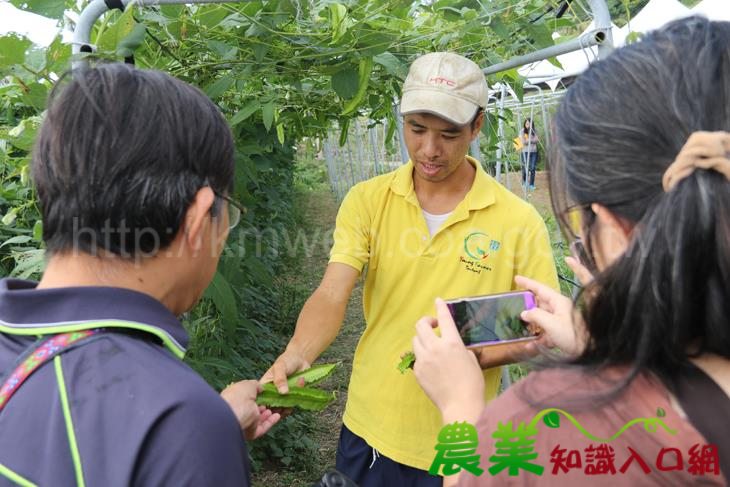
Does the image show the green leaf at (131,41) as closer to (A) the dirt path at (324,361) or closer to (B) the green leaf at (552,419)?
(B) the green leaf at (552,419)

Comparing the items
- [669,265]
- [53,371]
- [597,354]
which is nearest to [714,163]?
[669,265]

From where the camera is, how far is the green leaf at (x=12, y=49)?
1323 mm

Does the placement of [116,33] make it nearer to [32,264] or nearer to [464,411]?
[32,264]

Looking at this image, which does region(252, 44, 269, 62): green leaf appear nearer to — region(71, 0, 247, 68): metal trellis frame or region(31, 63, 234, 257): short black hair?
region(71, 0, 247, 68): metal trellis frame

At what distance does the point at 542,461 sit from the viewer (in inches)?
33.7

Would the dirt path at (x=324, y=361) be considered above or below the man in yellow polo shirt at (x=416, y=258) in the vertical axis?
below

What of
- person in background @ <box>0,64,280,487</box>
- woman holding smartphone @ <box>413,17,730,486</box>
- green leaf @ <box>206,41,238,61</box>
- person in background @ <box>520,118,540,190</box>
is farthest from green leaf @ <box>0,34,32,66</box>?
person in background @ <box>520,118,540,190</box>

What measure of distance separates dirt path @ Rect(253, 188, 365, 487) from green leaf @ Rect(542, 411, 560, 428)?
266 cm

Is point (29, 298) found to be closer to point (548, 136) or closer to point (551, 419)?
point (551, 419)

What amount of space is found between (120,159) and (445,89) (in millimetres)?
1172

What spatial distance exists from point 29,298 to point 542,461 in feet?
2.37

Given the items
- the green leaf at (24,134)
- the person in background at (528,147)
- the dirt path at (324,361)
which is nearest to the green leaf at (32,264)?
the green leaf at (24,134)

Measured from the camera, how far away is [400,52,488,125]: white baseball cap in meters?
1.84

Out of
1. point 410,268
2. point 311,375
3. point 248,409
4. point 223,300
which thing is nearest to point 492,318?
point 410,268
